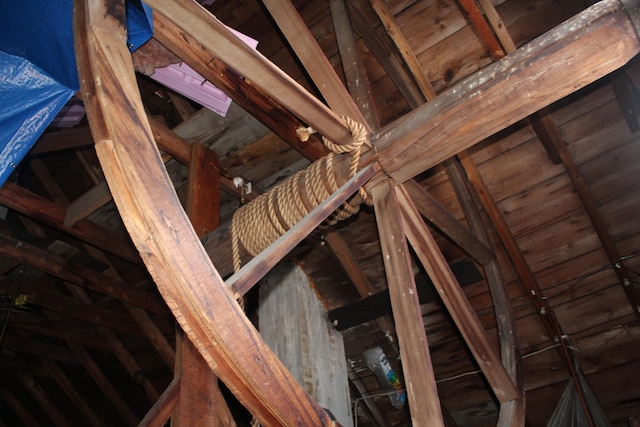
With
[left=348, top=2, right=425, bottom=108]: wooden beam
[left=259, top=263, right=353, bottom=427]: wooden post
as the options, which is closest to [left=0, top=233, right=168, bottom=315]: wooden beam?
[left=259, top=263, right=353, bottom=427]: wooden post

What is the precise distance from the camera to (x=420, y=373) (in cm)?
155

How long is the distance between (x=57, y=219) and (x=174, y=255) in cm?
254

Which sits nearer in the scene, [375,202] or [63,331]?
[375,202]

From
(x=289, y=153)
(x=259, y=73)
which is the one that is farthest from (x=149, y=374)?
(x=259, y=73)

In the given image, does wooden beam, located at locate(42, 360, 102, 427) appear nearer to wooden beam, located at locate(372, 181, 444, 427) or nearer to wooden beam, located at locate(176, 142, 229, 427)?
wooden beam, located at locate(176, 142, 229, 427)

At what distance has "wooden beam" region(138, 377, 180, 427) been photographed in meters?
1.75

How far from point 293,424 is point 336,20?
2091 millimetres

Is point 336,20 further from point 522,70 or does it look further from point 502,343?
point 502,343

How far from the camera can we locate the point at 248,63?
1.36 metres

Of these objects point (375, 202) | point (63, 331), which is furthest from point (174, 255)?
point (63, 331)

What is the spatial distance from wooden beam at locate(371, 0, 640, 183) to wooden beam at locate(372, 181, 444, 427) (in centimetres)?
12

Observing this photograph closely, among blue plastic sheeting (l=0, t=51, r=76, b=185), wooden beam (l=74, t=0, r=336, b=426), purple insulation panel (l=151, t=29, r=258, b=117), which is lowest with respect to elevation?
wooden beam (l=74, t=0, r=336, b=426)

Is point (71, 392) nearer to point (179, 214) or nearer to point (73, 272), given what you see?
point (73, 272)

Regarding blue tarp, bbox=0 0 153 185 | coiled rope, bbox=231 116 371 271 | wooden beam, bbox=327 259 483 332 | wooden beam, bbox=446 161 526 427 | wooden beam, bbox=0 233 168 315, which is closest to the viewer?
blue tarp, bbox=0 0 153 185
